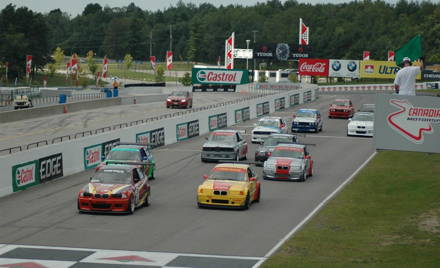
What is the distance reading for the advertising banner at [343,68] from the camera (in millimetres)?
110375

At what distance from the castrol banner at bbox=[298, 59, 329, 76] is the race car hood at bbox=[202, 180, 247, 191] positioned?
84.0 m

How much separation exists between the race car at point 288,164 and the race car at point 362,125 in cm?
1844

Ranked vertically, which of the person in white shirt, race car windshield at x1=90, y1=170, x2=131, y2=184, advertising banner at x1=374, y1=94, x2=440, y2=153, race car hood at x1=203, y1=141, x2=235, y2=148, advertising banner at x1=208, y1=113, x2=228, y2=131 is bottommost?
advertising banner at x1=208, y1=113, x2=228, y2=131

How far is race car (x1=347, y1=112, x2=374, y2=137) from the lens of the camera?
2083 inches

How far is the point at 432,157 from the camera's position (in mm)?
41406

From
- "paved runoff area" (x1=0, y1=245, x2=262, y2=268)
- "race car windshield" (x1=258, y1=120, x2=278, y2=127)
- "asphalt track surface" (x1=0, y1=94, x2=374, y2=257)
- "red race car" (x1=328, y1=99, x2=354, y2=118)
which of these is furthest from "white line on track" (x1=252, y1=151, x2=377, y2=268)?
"red race car" (x1=328, y1=99, x2=354, y2=118)

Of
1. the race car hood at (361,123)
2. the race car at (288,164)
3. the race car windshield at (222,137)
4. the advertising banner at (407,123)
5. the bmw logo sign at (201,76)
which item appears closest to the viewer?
the advertising banner at (407,123)

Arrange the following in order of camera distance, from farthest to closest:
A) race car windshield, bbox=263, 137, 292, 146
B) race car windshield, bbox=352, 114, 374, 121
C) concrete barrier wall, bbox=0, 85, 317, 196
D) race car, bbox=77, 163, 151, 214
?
1. race car windshield, bbox=352, 114, 374, 121
2. race car windshield, bbox=263, 137, 292, 146
3. concrete barrier wall, bbox=0, 85, 317, 196
4. race car, bbox=77, 163, 151, 214

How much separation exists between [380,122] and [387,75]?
96.5m

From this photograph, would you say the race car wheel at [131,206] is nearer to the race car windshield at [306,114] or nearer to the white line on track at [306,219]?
the white line on track at [306,219]

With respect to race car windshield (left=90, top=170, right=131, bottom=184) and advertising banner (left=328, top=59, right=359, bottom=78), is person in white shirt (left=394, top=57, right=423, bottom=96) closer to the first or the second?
race car windshield (left=90, top=170, right=131, bottom=184)

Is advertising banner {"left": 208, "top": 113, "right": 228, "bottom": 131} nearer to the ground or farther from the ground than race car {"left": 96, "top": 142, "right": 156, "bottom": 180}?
nearer to the ground

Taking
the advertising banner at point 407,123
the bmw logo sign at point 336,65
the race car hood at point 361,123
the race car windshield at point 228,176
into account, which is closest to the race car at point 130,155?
the race car windshield at point 228,176

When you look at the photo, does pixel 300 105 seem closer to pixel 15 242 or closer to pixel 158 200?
pixel 158 200
